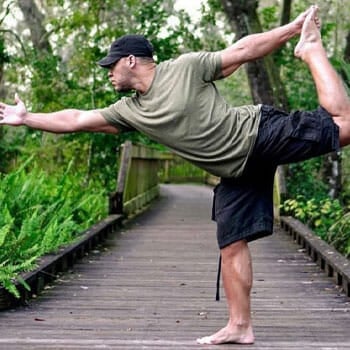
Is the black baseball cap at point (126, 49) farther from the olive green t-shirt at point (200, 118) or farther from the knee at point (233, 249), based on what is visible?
the knee at point (233, 249)

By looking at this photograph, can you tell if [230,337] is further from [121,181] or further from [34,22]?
[34,22]

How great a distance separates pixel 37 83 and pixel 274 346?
11.8m

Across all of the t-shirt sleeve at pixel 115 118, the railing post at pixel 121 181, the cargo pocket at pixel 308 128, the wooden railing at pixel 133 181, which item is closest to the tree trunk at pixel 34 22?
the wooden railing at pixel 133 181

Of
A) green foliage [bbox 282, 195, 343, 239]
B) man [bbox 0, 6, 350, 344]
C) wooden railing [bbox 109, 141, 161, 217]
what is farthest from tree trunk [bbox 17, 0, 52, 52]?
man [bbox 0, 6, 350, 344]

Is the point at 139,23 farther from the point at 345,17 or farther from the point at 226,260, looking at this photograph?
the point at 226,260

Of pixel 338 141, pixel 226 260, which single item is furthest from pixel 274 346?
pixel 338 141

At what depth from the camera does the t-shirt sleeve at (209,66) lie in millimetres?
5070

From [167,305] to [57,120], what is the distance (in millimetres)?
1982

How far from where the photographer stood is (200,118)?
5031 mm

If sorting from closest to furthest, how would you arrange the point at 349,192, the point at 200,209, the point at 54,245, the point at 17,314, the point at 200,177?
the point at 17,314 < the point at 54,245 < the point at 349,192 < the point at 200,209 < the point at 200,177

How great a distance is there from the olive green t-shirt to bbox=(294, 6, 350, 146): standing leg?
387 mm

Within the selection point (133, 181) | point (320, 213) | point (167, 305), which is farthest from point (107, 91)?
point (167, 305)

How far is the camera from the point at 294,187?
49.2 feet

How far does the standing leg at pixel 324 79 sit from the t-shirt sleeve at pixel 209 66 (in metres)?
0.44
